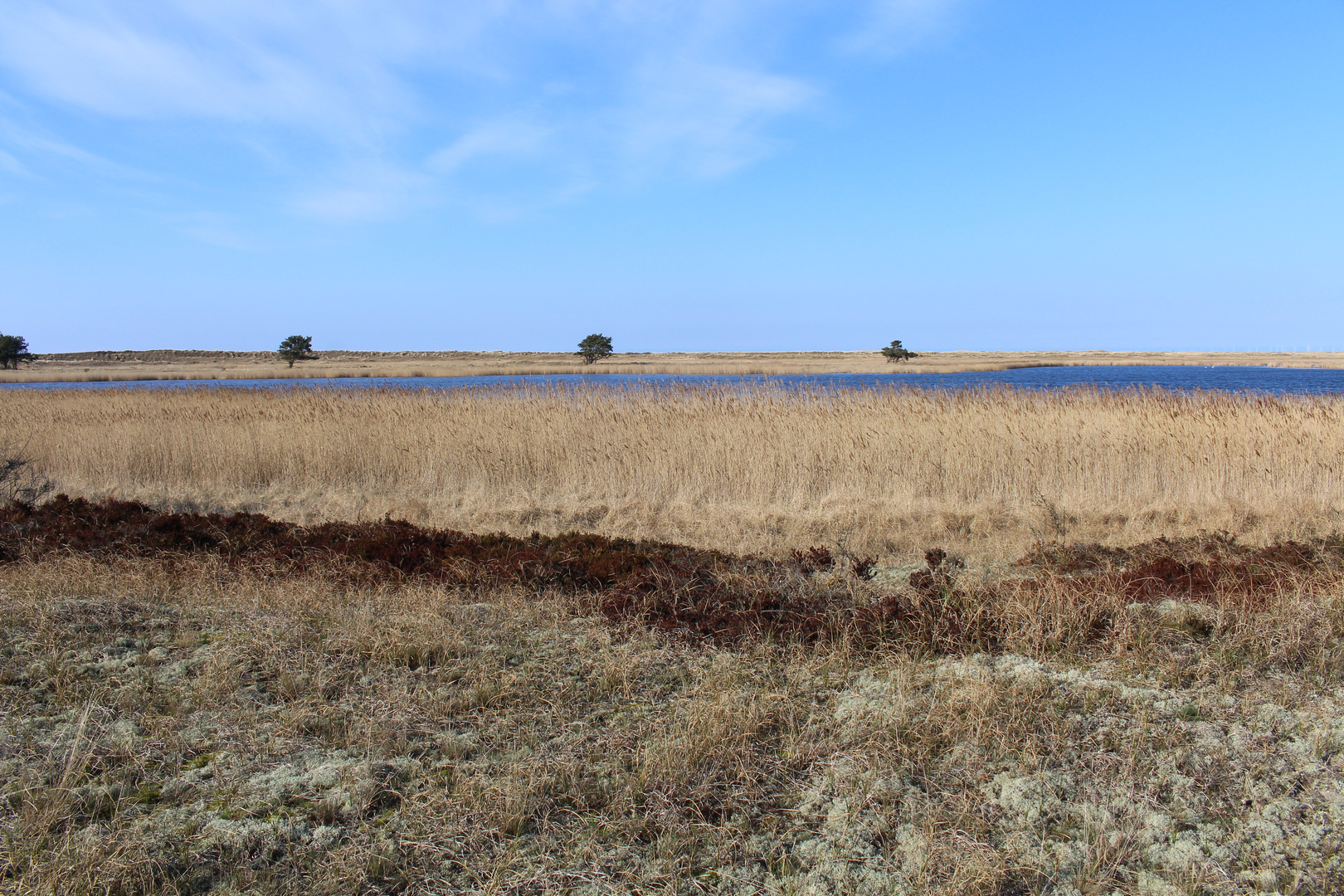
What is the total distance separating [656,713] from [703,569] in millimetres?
2053

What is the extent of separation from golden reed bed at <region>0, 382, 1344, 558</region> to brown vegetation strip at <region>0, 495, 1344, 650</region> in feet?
5.72

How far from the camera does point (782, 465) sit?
10336mm

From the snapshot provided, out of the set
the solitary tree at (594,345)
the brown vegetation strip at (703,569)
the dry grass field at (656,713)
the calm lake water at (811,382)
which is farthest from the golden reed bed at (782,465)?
the solitary tree at (594,345)

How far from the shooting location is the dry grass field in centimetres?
223

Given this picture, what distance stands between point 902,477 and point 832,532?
8.55 feet

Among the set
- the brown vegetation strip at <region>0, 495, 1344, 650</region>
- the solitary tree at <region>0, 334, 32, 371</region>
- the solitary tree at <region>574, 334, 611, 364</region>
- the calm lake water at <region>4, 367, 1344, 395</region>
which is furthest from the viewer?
the solitary tree at <region>574, 334, 611, 364</region>

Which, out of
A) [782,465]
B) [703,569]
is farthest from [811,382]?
[703,569]

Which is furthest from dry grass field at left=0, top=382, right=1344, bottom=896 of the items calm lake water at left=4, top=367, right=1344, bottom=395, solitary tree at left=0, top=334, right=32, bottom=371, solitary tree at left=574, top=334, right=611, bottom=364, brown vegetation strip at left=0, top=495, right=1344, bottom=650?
solitary tree at left=0, top=334, right=32, bottom=371

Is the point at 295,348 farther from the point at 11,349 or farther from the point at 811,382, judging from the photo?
the point at 811,382

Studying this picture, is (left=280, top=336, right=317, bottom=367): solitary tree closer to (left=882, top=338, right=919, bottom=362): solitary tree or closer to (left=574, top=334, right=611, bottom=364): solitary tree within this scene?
(left=574, top=334, right=611, bottom=364): solitary tree

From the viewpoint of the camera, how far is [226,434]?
1245 cm

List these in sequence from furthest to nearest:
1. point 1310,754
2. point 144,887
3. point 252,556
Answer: point 252,556 → point 1310,754 → point 144,887

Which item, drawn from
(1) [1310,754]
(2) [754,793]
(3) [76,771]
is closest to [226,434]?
(3) [76,771]

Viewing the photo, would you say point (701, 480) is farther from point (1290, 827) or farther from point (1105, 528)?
point (1290, 827)
